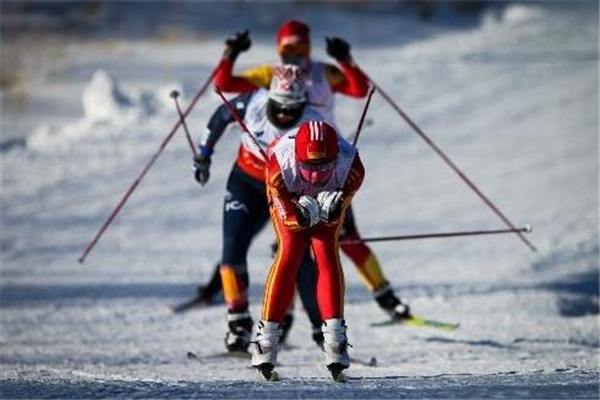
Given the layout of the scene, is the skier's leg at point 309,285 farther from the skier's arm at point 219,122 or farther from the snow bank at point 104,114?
the snow bank at point 104,114

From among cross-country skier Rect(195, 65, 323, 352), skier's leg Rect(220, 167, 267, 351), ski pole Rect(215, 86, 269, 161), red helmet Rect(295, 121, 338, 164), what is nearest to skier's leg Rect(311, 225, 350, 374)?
red helmet Rect(295, 121, 338, 164)

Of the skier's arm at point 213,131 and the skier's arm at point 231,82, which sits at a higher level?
the skier's arm at point 231,82

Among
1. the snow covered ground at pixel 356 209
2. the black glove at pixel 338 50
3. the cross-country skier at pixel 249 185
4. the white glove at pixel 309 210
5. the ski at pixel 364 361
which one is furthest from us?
the black glove at pixel 338 50

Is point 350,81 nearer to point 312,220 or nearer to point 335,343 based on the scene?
point 312,220

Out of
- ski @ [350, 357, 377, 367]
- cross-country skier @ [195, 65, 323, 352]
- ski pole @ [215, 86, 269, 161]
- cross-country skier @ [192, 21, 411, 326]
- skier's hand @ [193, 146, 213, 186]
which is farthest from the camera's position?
cross-country skier @ [192, 21, 411, 326]

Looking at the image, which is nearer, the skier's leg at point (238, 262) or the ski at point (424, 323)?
the skier's leg at point (238, 262)

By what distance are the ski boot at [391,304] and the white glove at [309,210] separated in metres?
2.69

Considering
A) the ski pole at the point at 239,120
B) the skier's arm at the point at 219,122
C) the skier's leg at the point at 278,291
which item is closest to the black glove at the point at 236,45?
the skier's arm at the point at 219,122

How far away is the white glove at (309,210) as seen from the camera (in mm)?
5418

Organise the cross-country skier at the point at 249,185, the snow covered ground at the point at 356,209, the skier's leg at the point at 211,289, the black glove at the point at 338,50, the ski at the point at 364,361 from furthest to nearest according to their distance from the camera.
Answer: the skier's leg at the point at 211,289 < the black glove at the point at 338,50 < the cross-country skier at the point at 249,185 < the ski at the point at 364,361 < the snow covered ground at the point at 356,209

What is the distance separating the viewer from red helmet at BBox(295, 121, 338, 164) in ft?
17.9

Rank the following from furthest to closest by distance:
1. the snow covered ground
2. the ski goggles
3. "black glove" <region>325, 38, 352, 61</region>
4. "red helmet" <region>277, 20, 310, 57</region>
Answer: "black glove" <region>325, 38, 352, 61</region> → "red helmet" <region>277, 20, 310, 57</region> → the snow covered ground → the ski goggles

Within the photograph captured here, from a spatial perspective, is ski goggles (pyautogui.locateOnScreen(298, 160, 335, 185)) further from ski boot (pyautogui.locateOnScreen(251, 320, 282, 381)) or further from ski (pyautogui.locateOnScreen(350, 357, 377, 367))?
ski (pyautogui.locateOnScreen(350, 357, 377, 367))

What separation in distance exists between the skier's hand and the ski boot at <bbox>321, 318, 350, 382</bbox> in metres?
2.06
